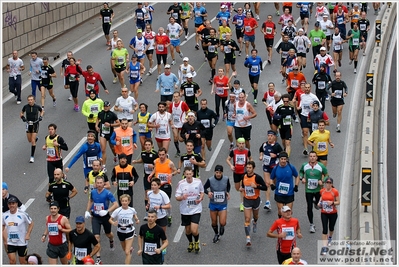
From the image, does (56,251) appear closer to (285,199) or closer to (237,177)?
(285,199)

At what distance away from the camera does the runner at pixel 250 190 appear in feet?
53.1

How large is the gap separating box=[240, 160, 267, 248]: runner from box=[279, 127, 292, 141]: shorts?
395 centimetres

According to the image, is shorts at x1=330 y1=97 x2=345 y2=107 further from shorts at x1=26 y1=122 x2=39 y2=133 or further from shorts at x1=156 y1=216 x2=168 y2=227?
shorts at x1=156 y1=216 x2=168 y2=227

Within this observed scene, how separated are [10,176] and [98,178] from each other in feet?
16.4

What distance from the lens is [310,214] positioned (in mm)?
16812

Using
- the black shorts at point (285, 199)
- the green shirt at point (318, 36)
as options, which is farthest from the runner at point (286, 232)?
the green shirt at point (318, 36)

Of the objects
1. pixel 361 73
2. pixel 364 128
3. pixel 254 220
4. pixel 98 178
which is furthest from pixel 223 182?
pixel 361 73

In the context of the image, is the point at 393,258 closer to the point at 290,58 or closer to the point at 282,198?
the point at 282,198

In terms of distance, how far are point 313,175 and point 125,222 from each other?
371 centimetres

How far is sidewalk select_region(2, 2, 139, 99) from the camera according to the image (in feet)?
93.2

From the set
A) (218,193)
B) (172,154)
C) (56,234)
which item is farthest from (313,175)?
(172,154)

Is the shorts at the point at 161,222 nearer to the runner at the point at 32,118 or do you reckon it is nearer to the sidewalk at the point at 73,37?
the runner at the point at 32,118

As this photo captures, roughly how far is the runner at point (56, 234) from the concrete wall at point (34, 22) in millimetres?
14700

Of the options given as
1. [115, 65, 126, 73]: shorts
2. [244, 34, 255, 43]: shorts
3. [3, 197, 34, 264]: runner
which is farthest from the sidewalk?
[3, 197, 34, 264]: runner
